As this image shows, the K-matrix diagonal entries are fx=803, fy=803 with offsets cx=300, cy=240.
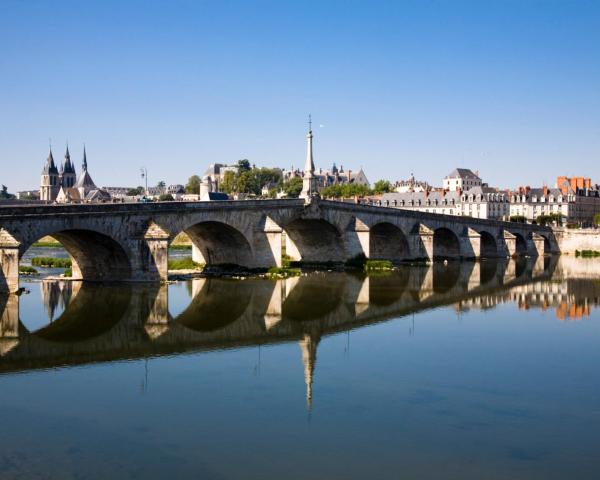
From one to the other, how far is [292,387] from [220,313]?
11.4m

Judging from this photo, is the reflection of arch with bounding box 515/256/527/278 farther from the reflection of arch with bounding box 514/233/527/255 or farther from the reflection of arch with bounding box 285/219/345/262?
the reflection of arch with bounding box 285/219/345/262

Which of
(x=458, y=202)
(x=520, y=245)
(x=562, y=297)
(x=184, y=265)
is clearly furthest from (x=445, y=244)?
(x=458, y=202)

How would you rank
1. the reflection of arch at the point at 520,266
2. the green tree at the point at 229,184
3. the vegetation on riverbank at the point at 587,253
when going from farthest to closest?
the green tree at the point at 229,184 → the vegetation on riverbank at the point at 587,253 → the reflection of arch at the point at 520,266

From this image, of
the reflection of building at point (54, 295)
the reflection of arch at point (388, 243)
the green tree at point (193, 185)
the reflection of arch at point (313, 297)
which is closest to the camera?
the reflection of building at point (54, 295)

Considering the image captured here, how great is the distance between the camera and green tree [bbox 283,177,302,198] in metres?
112

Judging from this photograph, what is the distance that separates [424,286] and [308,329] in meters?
15.3

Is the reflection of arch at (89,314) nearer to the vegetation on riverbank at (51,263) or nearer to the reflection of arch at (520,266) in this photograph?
the vegetation on riverbank at (51,263)

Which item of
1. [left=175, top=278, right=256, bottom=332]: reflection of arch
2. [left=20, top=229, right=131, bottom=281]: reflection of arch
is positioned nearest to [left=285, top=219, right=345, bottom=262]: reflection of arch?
[left=175, top=278, right=256, bottom=332]: reflection of arch

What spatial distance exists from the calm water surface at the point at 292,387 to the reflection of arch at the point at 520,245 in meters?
38.3

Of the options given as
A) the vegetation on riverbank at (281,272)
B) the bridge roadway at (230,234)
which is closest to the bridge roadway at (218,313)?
the vegetation on riverbank at (281,272)

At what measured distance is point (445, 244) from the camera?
212ft

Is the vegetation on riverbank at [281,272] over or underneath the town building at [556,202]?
underneath

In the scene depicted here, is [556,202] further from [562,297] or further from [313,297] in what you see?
[313,297]

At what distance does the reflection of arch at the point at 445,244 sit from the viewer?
63312mm
